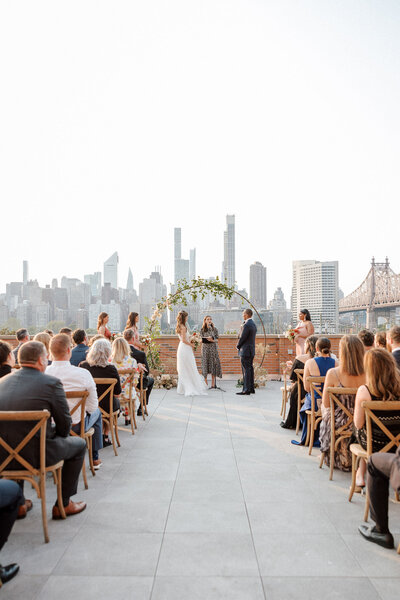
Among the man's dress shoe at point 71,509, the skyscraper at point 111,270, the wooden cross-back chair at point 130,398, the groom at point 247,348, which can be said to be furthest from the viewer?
the skyscraper at point 111,270

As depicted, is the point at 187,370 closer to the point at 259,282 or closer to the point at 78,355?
the point at 78,355

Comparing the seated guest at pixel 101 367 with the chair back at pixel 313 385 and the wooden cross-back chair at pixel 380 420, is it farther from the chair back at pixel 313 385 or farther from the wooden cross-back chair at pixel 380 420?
the wooden cross-back chair at pixel 380 420

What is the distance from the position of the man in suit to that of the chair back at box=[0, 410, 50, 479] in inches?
89.0

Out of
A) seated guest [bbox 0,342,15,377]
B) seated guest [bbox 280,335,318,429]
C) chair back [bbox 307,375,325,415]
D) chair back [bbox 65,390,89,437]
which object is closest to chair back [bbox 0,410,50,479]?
chair back [bbox 65,390,89,437]

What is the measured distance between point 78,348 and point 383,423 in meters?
3.93

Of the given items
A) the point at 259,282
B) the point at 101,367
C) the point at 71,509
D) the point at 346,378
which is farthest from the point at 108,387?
the point at 259,282

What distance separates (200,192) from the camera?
18047 mm

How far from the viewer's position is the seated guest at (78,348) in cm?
573

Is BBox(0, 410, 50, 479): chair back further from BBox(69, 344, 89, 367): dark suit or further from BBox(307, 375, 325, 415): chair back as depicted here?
BBox(307, 375, 325, 415): chair back

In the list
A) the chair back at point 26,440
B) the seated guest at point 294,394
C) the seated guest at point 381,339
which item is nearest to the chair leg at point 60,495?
the chair back at point 26,440

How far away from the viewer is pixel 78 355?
5750 millimetres

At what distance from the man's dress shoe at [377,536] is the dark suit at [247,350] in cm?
603

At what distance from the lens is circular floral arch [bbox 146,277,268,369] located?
1107 cm

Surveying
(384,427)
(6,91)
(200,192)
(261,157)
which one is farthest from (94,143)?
(384,427)
